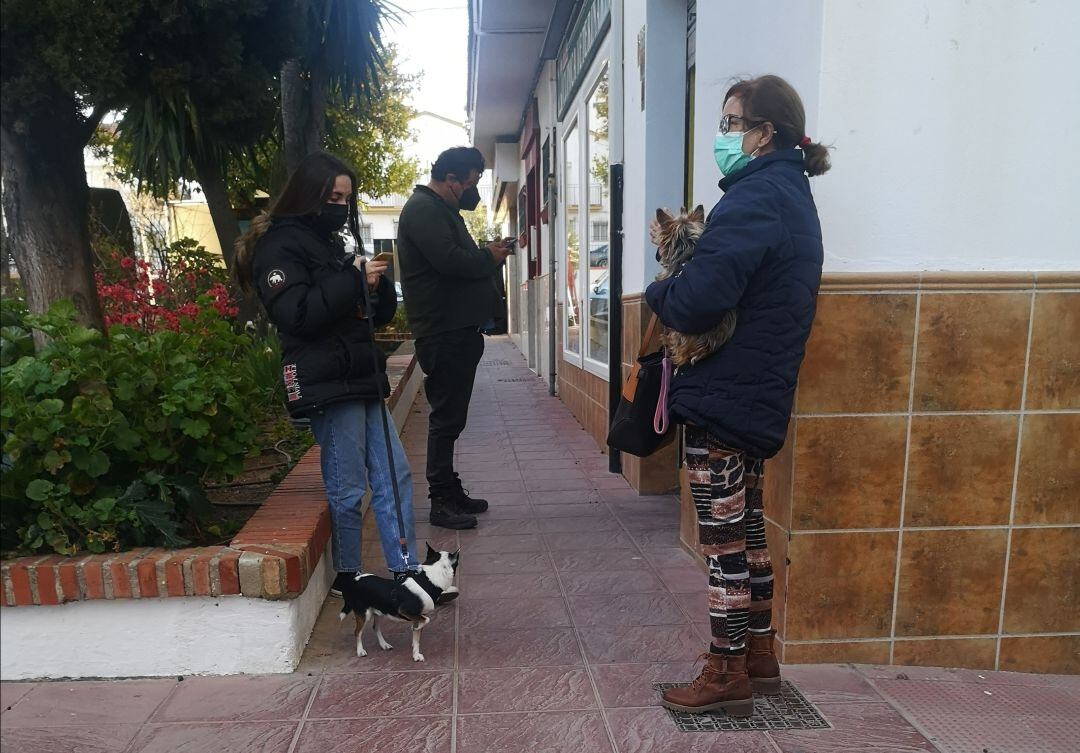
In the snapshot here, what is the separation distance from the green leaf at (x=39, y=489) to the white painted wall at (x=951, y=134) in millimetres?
2627

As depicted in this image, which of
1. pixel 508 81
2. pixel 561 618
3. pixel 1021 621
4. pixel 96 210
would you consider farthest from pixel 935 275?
pixel 508 81

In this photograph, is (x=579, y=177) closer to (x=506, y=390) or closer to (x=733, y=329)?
(x=506, y=390)

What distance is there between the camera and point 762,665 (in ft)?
8.29

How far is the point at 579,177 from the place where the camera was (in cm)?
716

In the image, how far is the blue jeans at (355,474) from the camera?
291cm

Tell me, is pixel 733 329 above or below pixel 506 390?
above

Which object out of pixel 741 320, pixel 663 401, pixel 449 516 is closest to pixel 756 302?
pixel 741 320

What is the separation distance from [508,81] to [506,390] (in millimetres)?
4367

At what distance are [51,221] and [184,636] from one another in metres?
1.73

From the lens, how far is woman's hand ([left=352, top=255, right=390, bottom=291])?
282 centimetres

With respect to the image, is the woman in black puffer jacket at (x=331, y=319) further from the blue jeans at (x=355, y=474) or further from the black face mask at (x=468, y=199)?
the black face mask at (x=468, y=199)

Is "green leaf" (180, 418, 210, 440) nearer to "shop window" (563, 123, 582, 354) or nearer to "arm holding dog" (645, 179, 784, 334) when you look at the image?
"arm holding dog" (645, 179, 784, 334)

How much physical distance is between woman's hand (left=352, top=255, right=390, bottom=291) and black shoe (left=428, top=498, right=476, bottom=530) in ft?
5.76

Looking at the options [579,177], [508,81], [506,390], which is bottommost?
[506,390]
